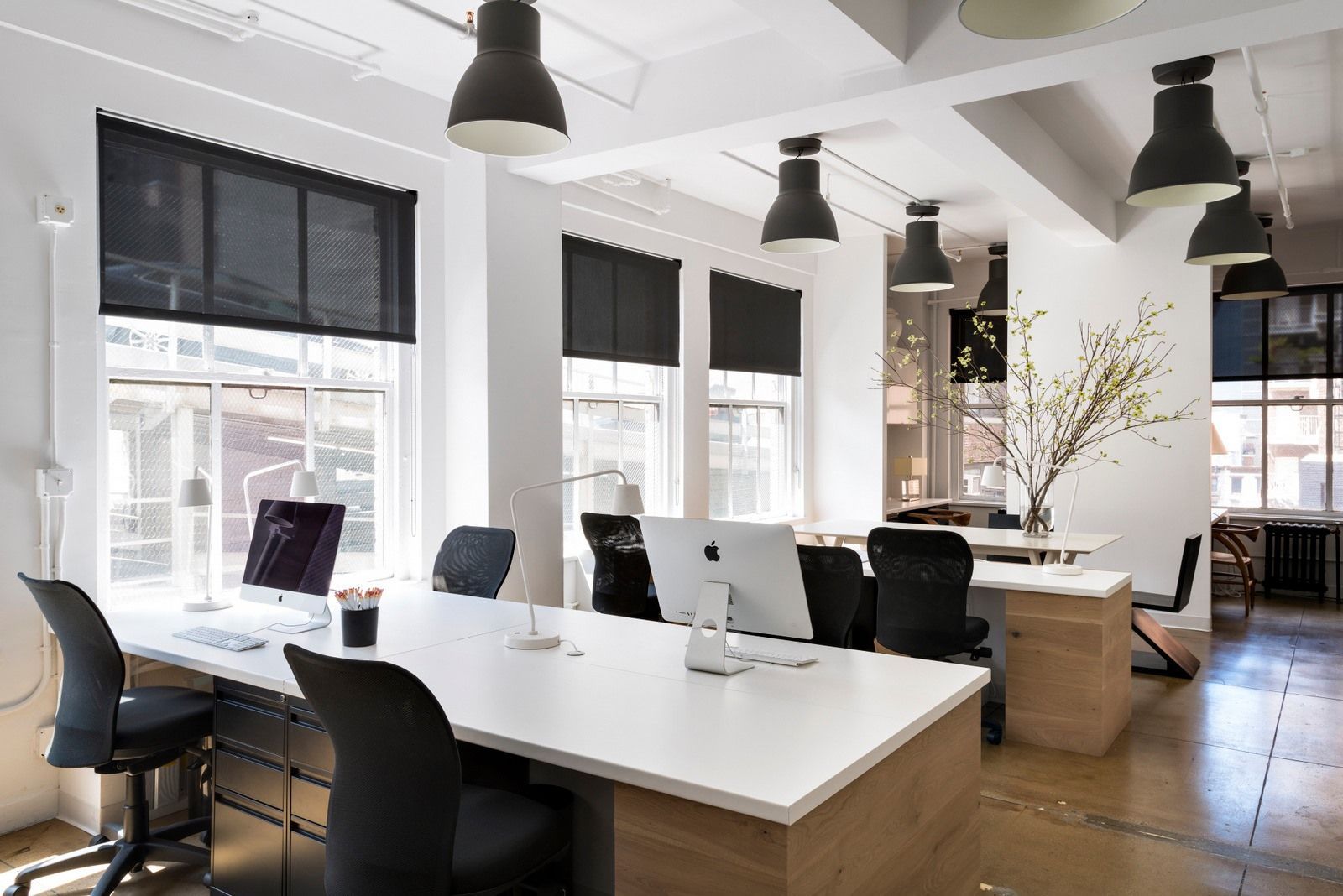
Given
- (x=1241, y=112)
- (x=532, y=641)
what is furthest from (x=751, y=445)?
(x=532, y=641)

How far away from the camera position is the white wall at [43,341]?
3.51m

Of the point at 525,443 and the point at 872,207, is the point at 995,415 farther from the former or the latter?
the point at 525,443

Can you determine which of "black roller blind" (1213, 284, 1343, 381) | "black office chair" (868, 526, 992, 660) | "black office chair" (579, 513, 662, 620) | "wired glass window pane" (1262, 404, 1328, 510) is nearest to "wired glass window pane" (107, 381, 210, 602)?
"black office chair" (579, 513, 662, 620)

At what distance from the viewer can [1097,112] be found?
17.7ft

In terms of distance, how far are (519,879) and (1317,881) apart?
8.73ft

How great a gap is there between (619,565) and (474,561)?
870mm

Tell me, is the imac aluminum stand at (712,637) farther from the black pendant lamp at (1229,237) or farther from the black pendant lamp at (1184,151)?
the black pendant lamp at (1229,237)

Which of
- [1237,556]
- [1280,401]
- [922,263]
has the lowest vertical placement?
[1237,556]

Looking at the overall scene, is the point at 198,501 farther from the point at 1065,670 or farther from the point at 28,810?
the point at 1065,670

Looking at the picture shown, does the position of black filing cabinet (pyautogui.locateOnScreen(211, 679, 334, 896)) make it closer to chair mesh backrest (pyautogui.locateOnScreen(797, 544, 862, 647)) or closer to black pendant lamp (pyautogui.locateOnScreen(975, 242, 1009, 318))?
chair mesh backrest (pyautogui.locateOnScreen(797, 544, 862, 647))

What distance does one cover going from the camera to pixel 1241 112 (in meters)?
5.36

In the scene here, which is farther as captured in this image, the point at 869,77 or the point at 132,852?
the point at 869,77

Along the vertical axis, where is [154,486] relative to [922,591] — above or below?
above

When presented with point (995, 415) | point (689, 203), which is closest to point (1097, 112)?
point (689, 203)
